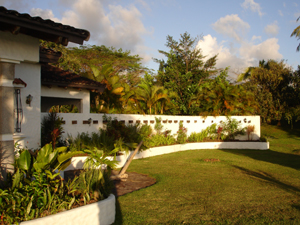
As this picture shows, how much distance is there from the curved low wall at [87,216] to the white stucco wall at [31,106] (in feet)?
10.8

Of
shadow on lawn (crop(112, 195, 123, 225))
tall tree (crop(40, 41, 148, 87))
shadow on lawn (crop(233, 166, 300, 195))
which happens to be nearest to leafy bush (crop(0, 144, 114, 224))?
shadow on lawn (crop(112, 195, 123, 225))

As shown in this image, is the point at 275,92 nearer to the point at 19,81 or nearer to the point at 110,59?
the point at 110,59

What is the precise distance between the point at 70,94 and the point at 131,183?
224 inches

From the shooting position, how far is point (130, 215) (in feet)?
17.0

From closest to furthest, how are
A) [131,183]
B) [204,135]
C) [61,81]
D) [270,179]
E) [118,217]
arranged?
[118,217] < [131,183] < [270,179] < [61,81] < [204,135]

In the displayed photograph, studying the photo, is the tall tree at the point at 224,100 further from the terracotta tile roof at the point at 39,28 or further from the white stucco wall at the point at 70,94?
the terracotta tile roof at the point at 39,28

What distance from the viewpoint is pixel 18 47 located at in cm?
527

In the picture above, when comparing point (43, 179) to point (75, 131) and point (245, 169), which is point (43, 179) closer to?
point (75, 131)

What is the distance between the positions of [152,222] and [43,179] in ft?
6.99

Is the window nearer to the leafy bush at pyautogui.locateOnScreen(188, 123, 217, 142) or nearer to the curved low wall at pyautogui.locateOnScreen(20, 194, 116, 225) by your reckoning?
the curved low wall at pyautogui.locateOnScreen(20, 194, 116, 225)

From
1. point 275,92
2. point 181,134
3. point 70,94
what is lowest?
point 181,134

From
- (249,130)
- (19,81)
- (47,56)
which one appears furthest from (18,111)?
(249,130)

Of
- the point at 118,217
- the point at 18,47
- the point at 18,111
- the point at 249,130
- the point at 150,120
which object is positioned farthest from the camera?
the point at 249,130

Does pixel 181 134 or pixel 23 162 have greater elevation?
pixel 23 162
